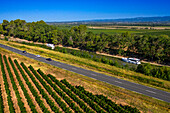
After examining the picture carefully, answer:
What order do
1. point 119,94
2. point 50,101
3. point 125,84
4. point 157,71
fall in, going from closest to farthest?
point 50,101
point 119,94
point 125,84
point 157,71

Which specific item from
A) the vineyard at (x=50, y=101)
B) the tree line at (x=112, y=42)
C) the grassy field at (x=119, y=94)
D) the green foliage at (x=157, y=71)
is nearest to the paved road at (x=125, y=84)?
the grassy field at (x=119, y=94)

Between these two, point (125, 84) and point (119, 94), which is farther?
point (125, 84)

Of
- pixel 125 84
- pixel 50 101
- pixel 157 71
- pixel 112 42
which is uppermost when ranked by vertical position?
pixel 112 42

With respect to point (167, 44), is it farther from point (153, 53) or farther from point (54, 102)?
point (54, 102)

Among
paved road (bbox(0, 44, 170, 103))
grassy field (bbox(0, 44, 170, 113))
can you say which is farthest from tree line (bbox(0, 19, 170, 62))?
grassy field (bbox(0, 44, 170, 113))

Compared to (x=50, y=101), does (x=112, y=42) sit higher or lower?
higher

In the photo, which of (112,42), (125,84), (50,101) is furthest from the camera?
(112,42)

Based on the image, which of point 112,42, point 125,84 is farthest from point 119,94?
point 112,42

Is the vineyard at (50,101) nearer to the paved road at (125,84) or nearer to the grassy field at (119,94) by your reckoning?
the grassy field at (119,94)

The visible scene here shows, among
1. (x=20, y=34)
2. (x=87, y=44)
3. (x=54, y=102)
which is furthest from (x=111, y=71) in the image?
(x=20, y=34)

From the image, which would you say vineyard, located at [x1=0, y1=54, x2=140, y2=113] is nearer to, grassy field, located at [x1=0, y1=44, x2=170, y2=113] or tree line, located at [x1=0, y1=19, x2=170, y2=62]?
grassy field, located at [x1=0, y1=44, x2=170, y2=113]

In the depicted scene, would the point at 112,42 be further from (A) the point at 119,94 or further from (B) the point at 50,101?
(B) the point at 50,101
